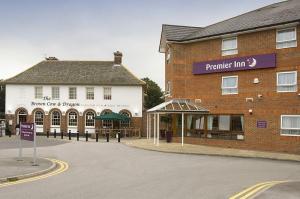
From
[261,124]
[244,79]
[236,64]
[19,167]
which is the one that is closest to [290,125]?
[261,124]

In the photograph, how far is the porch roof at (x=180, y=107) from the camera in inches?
1271

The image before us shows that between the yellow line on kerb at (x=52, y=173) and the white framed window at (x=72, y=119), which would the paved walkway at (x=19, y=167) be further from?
the white framed window at (x=72, y=119)

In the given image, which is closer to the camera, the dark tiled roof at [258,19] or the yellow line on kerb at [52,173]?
the yellow line on kerb at [52,173]

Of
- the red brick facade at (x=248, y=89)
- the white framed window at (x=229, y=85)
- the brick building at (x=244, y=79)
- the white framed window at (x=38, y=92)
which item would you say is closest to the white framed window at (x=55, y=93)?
A: the white framed window at (x=38, y=92)

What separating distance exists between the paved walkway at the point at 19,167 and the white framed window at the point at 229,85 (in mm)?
15804

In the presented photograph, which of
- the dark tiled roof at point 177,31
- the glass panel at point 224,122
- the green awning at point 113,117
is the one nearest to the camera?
the glass panel at point 224,122

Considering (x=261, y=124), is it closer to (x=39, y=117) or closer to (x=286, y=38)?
(x=286, y=38)

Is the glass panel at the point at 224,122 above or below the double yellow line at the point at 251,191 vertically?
above

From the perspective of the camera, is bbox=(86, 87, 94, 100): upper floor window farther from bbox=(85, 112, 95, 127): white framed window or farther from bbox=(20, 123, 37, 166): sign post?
bbox=(20, 123, 37, 166): sign post

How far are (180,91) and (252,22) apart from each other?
7.54 metres

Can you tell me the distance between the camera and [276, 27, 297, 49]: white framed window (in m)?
28.5

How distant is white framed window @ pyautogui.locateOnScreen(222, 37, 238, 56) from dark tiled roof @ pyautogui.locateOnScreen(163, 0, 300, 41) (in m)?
0.69

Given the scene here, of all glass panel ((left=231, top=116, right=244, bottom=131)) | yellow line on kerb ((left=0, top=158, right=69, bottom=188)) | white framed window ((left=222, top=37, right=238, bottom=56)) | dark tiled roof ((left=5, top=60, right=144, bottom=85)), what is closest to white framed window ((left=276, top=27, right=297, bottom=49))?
white framed window ((left=222, top=37, right=238, bottom=56))

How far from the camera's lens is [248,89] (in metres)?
30.5
